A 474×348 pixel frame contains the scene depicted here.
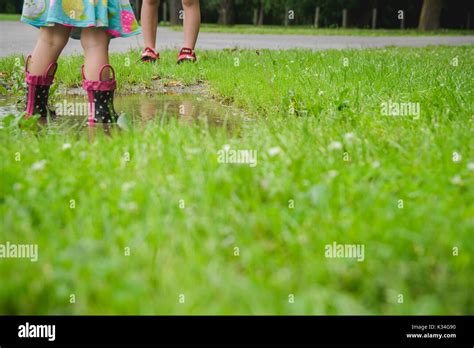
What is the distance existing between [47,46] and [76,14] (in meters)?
0.32

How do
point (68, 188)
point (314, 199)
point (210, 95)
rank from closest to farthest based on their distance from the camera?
point (314, 199) < point (68, 188) < point (210, 95)

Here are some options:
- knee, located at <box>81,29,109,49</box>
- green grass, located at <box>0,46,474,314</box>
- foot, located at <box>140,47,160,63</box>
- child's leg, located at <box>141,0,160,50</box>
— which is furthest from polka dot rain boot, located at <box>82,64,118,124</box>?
child's leg, located at <box>141,0,160,50</box>

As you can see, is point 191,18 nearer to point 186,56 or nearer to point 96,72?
point 186,56

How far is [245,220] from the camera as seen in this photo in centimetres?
157

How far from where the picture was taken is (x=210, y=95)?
425cm

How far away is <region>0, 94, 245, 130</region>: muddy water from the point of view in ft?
10.4

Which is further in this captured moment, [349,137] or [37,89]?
[37,89]

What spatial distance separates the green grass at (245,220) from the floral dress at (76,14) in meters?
0.71

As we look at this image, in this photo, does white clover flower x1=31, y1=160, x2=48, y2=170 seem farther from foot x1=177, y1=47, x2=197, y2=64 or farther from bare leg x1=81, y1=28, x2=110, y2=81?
foot x1=177, y1=47, x2=197, y2=64

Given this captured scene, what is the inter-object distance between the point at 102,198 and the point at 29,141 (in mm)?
795

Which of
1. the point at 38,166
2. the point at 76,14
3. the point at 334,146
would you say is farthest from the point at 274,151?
the point at 76,14

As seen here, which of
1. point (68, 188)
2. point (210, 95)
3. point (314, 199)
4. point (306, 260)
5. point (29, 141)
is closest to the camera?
point (306, 260)
